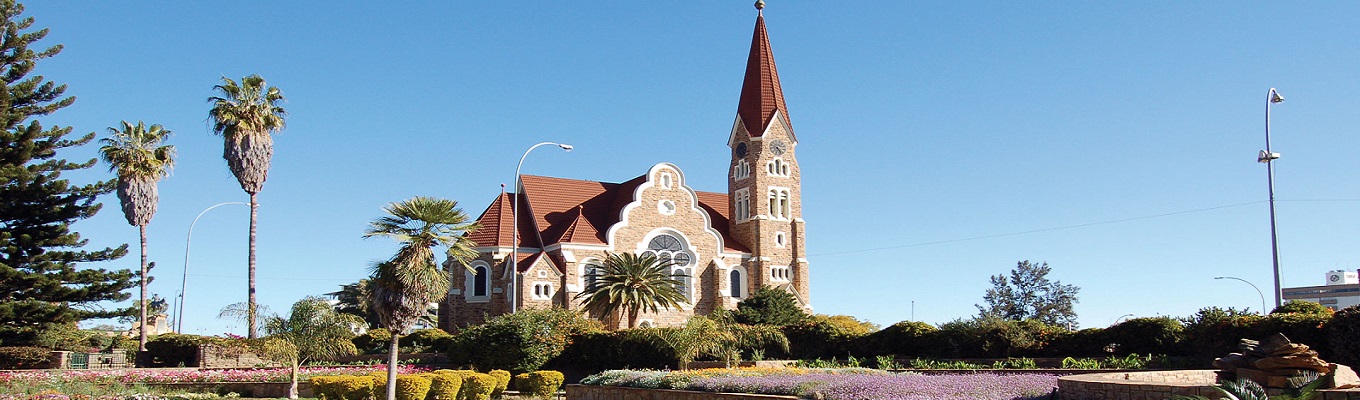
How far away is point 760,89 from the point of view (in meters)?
59.8

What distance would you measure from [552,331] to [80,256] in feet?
67.5

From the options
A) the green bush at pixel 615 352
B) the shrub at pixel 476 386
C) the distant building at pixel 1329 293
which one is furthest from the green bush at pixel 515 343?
the distant building at pixel 1329 293

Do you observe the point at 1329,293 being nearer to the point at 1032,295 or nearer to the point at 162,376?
the point at 1032,295

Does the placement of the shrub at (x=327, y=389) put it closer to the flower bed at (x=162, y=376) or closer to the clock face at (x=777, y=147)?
the flower bed at (x=162, y=376)

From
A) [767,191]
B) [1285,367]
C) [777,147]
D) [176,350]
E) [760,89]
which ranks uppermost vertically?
[760,89]

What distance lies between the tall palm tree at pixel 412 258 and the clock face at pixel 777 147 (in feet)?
117

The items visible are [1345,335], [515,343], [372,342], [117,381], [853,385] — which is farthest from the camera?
[372,342]

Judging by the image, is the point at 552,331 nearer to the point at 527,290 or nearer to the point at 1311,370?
the point at 527,290

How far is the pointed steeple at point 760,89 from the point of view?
5891 cm

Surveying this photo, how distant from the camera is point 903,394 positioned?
16375 mm

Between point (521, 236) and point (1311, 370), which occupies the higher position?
point (521, 236)

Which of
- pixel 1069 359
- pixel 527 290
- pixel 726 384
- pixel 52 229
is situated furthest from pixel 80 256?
pixel 1069 359

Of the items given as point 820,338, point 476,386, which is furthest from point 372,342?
point 476,386

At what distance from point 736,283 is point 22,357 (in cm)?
3333
